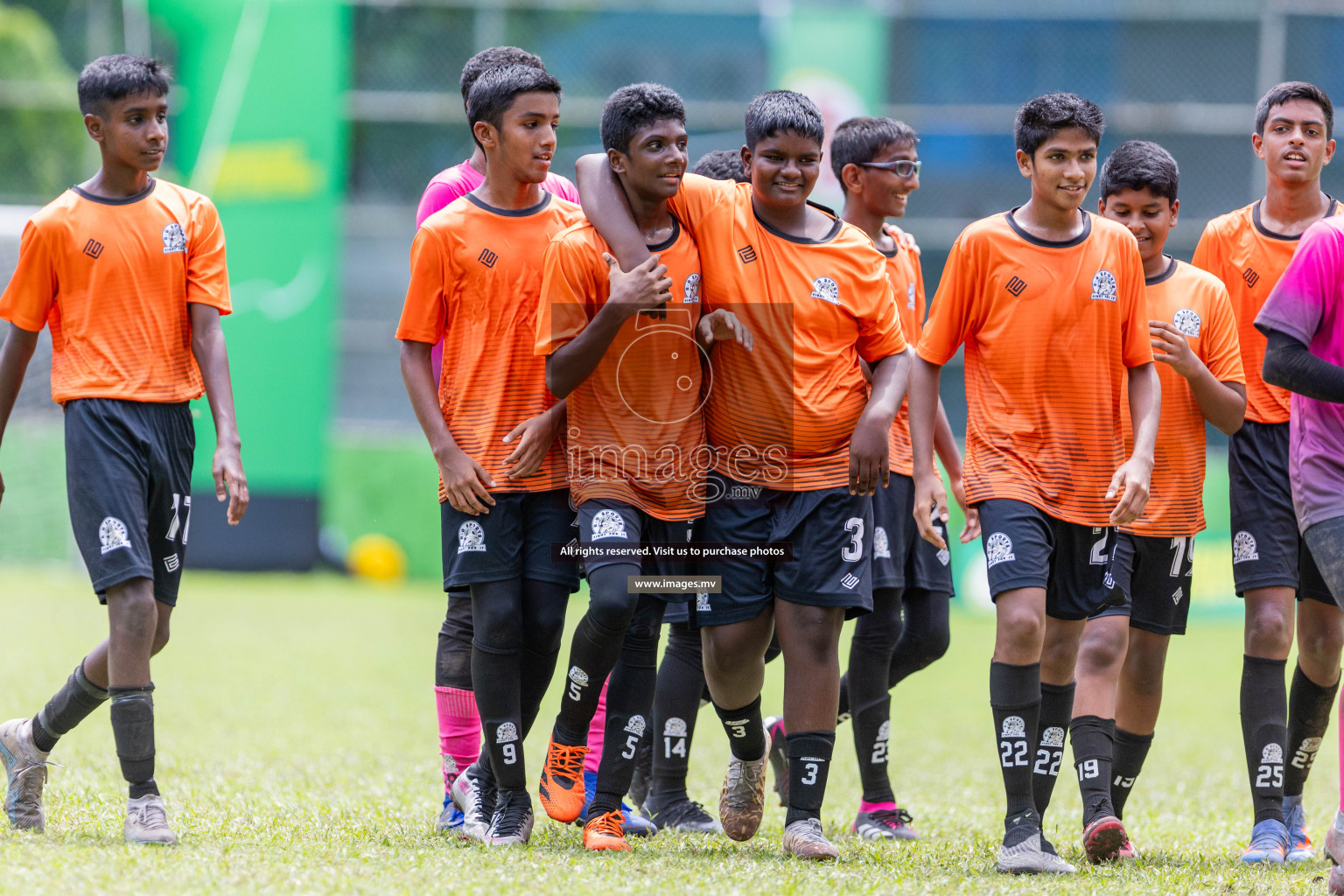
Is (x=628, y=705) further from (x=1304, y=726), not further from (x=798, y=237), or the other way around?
(x=1304, y=726)

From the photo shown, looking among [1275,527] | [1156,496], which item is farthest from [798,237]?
[1275,527]

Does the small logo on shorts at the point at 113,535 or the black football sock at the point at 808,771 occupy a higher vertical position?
the small logo on shorts at the point at 113,535

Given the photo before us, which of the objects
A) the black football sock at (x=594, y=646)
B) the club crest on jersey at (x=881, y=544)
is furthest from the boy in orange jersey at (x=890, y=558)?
the black football sock at (x=594, y=646)

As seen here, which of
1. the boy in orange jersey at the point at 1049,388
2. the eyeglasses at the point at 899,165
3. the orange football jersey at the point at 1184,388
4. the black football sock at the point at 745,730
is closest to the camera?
the boy in orange jersey at the point at 1049,388

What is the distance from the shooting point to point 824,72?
19.0 m

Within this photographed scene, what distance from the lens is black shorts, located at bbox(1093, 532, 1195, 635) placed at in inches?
212

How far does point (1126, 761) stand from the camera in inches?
217

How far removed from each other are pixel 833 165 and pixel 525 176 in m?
1.79

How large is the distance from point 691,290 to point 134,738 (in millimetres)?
2261

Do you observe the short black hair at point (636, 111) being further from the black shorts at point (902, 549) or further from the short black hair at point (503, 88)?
the black shorts at point (902, 549)

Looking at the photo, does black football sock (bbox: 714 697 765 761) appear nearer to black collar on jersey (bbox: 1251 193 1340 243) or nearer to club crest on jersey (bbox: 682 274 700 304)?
club crest on jersey (bbox: 682 274 700 304)

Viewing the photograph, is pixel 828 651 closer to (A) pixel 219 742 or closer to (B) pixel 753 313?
(B) pixel 753 313

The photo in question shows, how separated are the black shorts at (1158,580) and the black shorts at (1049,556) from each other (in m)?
0.41

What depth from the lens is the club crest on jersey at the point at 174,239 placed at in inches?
197
